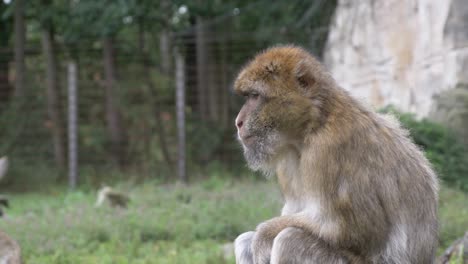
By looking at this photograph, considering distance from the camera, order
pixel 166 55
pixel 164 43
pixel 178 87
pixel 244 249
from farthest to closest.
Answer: pixel 164 43 → pixel 166 55 → pixel 178 87 → pixel 244 249

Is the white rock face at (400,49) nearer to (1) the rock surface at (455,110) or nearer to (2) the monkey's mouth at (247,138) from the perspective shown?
(1) the rock surface at (455,110)

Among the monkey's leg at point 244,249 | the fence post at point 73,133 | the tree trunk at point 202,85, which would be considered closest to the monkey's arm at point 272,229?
the monkey's leg at point 244,249

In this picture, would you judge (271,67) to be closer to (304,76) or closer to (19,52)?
(304,76)

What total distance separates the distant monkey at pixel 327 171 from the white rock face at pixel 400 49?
19.7 ft

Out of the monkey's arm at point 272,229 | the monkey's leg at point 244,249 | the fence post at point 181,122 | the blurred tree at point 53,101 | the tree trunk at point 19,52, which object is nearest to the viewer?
the monkey's arm at point 272,229

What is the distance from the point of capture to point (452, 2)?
9.84 metres

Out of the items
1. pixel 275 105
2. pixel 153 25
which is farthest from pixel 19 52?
pixel 275 105

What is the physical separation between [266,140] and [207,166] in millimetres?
10204

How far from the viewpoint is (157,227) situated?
315 inches

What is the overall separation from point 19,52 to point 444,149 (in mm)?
9525

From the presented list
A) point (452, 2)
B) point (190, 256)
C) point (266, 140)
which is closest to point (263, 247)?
point (266, 140)

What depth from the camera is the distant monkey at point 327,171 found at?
3801 millimetres

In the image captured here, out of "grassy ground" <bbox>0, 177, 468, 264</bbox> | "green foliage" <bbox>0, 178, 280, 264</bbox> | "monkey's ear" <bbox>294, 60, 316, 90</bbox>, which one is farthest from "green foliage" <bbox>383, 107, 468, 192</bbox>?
"monkey's ear" <bbox>294, 60, 316, 90</bbox>

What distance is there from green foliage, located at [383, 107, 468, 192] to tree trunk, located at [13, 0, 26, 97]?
8553mm
